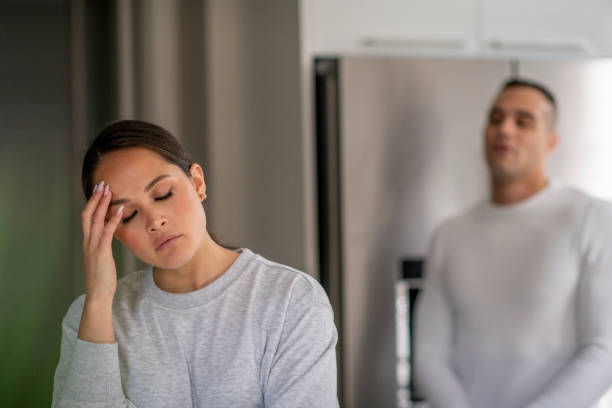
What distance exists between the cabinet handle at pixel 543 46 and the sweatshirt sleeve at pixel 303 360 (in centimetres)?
121

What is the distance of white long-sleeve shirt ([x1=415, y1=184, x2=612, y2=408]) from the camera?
123cm

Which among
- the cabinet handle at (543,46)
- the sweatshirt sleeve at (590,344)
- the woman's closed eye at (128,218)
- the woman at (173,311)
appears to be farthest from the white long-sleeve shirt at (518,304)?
the woman's closed eye at (128,218)

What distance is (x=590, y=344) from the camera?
121cm

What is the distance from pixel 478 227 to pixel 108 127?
3.27 feet

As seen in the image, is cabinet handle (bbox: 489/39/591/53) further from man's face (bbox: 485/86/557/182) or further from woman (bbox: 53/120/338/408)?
woman (bbox: 53/120/338/408)

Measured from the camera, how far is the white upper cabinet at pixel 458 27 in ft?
4.87

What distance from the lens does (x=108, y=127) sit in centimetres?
48

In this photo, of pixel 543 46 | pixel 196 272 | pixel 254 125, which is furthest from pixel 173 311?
pixel 543 46

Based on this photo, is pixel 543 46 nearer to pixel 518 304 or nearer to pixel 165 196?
pixel 518 304

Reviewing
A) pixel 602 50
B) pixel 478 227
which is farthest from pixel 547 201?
pixel 602 50

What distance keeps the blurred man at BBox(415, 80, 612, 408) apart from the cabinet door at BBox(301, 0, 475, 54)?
0.24m

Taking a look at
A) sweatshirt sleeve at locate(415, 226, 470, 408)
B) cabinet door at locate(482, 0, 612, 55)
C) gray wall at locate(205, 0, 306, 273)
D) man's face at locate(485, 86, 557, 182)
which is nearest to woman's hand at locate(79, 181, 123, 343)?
gray wall at locate(205, 0, 306, 273)

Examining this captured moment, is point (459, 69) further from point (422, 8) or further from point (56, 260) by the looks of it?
point (56, 260)

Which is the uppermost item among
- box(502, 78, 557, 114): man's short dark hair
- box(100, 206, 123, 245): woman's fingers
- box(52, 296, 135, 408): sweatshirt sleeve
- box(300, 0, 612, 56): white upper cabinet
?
box(300, 0, 612, 56): white upper cabinet
